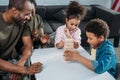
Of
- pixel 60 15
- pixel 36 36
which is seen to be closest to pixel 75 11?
pixel 36 36

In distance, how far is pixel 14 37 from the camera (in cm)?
188

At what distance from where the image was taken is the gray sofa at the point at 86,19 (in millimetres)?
3568

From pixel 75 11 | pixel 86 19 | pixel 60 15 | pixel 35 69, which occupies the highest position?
pixel 75 11

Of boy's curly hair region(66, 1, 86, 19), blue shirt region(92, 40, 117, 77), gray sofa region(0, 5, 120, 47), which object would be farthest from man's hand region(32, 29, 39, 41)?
gray sofa region(0, 5, 120, 47)

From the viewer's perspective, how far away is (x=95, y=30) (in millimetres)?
1734

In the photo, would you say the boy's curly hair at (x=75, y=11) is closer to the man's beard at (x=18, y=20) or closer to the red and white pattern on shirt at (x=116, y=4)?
the man's beard at (x=18, y=20)

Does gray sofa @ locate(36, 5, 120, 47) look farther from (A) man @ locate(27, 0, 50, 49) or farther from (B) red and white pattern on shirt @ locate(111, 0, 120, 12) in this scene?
(A) man @ locate(27, 0, 50, 49)

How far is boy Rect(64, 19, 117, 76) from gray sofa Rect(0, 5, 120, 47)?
1675 millimetres

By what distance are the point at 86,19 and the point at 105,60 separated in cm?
254

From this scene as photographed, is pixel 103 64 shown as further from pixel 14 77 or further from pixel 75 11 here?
pixel 75 11

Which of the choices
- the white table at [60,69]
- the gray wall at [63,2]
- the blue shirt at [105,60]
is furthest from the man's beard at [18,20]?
the gray wall at [63,2]

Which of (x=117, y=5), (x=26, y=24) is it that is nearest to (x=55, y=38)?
(x=26, y=24)

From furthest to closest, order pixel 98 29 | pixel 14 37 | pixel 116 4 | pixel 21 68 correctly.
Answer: pixel 116 4
pixel 14 37
pixel 98 29
pixel 21 68

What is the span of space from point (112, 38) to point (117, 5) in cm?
97
